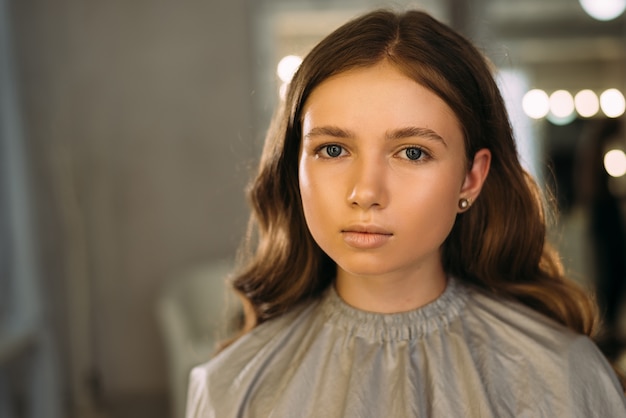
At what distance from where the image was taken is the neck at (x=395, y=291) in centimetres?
122

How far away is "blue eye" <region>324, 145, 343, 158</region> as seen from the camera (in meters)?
1.13

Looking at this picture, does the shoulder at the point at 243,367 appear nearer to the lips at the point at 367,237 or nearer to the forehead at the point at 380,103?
the lips at the point at 367,237

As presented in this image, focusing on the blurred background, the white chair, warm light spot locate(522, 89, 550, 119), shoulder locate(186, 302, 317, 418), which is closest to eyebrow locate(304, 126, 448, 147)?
shoulder locate(186, 302, 317, 418)

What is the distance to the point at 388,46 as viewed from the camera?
113 centimetres

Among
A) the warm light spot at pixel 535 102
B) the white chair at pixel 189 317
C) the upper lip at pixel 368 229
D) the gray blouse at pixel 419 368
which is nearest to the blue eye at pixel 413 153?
the upper lip at pixel 368 229

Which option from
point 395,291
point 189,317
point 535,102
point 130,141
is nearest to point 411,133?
point 395,291

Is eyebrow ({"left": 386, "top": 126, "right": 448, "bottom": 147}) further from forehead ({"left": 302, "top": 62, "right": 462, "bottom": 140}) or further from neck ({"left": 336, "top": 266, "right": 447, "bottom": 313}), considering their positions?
neck ({"left": 336, "top": 266, "right": 447, "bottom": 313})

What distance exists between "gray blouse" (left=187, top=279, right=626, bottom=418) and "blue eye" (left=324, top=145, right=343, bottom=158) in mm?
271

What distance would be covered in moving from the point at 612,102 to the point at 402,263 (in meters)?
3.36

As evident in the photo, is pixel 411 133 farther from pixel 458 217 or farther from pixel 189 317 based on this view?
pixel 189 317

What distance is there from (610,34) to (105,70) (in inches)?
107

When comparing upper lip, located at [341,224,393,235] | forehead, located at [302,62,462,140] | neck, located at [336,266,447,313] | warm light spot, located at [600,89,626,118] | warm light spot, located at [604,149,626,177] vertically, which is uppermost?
warm light spot, located at [600,89,626,118]

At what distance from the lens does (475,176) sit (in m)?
1.23

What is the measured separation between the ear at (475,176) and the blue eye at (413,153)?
0.43 feet
